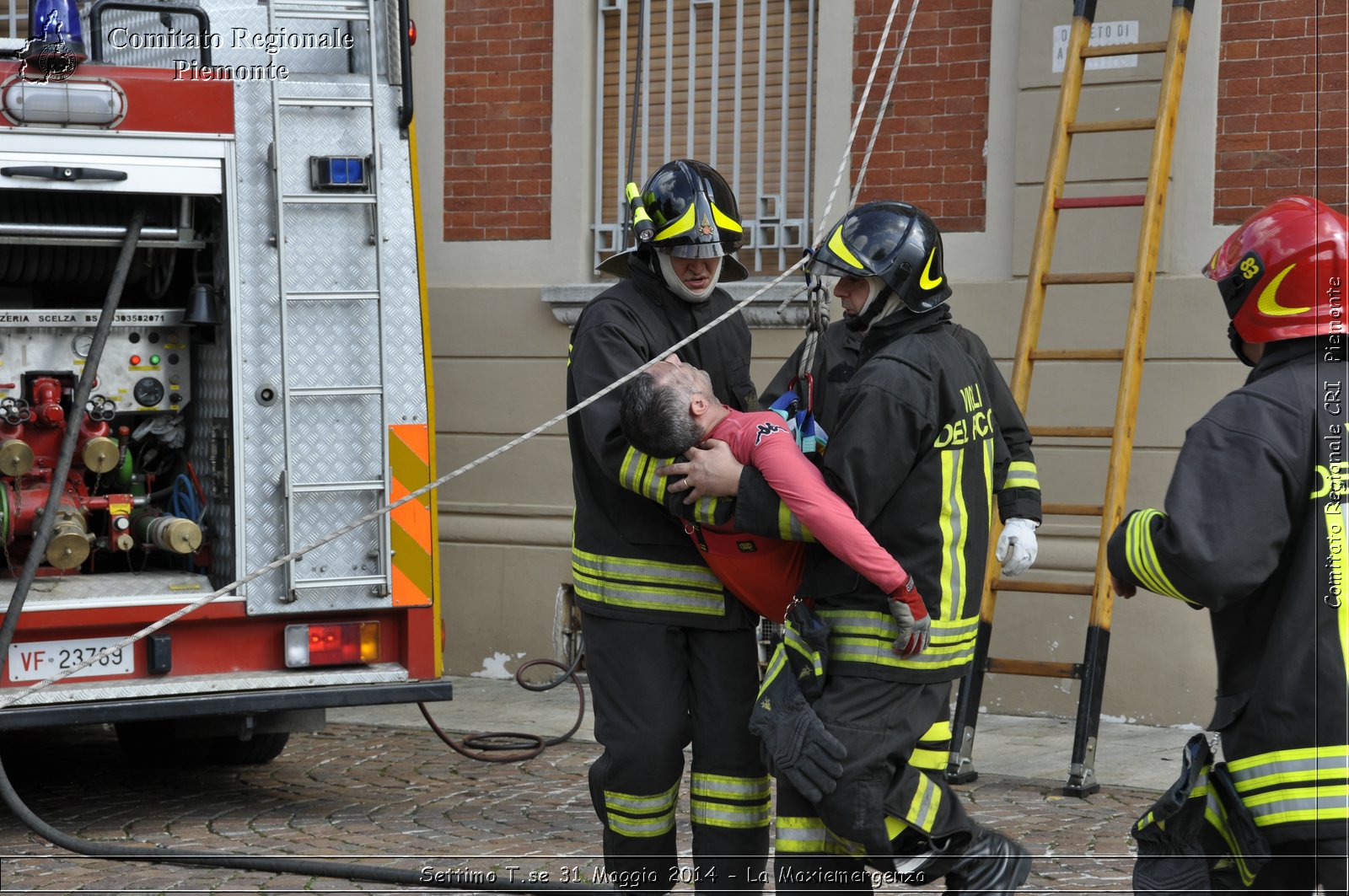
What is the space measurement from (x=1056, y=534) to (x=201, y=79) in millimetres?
4112

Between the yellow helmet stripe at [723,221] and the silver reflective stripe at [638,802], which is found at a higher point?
the yellow helmet stripe at [723,221]

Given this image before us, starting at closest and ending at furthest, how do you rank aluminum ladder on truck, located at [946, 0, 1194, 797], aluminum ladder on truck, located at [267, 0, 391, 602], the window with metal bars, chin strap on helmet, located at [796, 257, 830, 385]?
chin strap on helmet, located at [796, 257, 830, 385] < aluminum ladder on truck, located at [267, 0, 391, 602] < aluminum ladder on truck, located at [946, 0, 1194, 797] < the window with metal bars

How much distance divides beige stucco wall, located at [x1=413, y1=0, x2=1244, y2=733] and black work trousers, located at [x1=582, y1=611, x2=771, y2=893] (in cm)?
351

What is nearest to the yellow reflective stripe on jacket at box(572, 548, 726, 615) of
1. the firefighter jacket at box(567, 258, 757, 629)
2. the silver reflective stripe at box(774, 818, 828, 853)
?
the firefighter jacket at box(567, 258, 757, 629)

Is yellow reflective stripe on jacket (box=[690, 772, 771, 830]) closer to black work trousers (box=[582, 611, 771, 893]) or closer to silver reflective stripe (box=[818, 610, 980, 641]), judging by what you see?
black work trousers (box=[582, 611, 771, 893])

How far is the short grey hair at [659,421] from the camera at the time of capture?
3561 mm

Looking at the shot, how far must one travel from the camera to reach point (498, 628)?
8539 mm

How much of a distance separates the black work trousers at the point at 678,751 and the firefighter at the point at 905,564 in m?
0.37

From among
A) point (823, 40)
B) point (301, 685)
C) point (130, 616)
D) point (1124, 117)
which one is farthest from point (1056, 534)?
point (130, 616)

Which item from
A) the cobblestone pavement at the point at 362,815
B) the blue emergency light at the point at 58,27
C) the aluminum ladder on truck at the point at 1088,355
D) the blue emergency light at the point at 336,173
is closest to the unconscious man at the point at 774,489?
the cobblestone pavement at the point at 362,815

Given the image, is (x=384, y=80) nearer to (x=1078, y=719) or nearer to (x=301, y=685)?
(x=301, y=685)

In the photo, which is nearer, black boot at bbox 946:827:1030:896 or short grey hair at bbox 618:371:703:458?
black boot at bbox 946:827:1030:896

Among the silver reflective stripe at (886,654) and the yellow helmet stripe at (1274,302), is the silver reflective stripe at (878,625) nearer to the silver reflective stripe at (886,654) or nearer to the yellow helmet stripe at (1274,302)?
the silver reflective stripe at (886,654)

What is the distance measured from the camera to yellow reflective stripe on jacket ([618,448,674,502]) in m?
3.68
